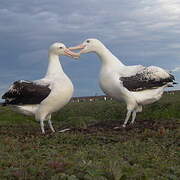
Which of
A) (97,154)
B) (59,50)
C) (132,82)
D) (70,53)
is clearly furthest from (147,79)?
(97,154)

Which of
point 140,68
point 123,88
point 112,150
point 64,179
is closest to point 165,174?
point 64,179

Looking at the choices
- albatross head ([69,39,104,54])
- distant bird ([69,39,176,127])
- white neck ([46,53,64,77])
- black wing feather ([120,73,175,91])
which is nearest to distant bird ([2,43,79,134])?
white neck ([46,53,64,77])

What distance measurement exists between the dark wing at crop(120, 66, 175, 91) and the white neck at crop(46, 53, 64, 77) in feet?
6.42

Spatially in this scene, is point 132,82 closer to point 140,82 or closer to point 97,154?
point 140,82

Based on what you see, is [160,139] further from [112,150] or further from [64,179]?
[64,179]

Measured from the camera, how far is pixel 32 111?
11773 mm

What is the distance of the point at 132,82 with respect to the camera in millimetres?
12086

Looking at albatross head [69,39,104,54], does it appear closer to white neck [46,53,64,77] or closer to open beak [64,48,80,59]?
open beak [64,48,80,59]

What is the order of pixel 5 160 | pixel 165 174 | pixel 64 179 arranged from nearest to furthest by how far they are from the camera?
pixel 64 179, pixel 165 174, pixel 5 160

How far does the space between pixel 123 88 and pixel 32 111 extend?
9.18ft

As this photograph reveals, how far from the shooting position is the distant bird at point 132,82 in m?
12.1

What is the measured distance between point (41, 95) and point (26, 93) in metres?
0.46

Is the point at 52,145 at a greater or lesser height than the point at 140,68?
lesser

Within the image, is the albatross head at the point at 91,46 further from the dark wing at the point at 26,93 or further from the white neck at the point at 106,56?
the dark wing at the point at 26,93
